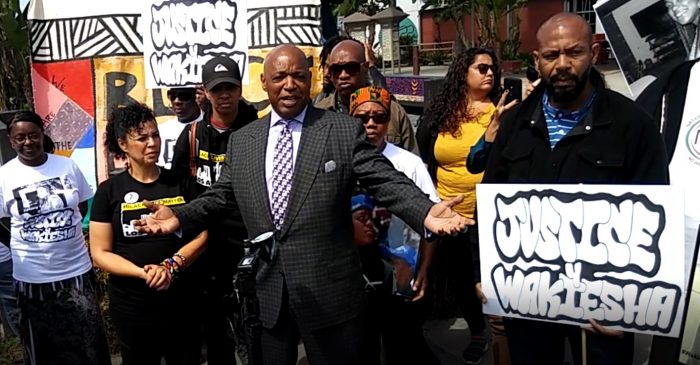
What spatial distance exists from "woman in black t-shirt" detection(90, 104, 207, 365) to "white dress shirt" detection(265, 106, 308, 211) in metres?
0.72

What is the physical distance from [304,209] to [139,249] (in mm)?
984

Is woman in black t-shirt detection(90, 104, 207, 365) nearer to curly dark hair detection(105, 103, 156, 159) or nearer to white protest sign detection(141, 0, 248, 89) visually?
curly dark hair detection(105, 103, 156, 159)

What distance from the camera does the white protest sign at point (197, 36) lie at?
4.32m

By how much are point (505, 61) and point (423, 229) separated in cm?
2160

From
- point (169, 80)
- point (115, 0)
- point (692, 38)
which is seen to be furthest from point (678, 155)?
point (115, 0)

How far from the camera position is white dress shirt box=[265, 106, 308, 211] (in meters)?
2.39

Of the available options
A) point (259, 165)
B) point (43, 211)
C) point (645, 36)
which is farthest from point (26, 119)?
point (645, 36)

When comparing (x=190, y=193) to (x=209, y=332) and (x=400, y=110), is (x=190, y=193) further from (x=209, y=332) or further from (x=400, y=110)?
(x=400, y=110)

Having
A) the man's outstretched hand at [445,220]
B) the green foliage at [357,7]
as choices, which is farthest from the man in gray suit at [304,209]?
the green foliage at [357,7]

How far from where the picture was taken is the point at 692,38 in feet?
9.45

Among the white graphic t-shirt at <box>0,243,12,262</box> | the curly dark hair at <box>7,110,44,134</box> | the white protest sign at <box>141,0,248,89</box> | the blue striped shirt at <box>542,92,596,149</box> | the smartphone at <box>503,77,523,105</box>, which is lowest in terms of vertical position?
the white graphic t-shirt at <box>0,243,12,262</box>

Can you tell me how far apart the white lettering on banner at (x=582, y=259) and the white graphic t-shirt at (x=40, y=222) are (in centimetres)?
220

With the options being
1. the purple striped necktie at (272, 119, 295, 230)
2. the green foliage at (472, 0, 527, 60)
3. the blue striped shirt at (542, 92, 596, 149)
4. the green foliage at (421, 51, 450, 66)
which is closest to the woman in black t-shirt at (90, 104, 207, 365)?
the purple striped necktie at (272, 119, 295, 230)

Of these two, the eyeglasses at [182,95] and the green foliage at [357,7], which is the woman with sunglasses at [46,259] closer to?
the eyeglasses at [182,95]
